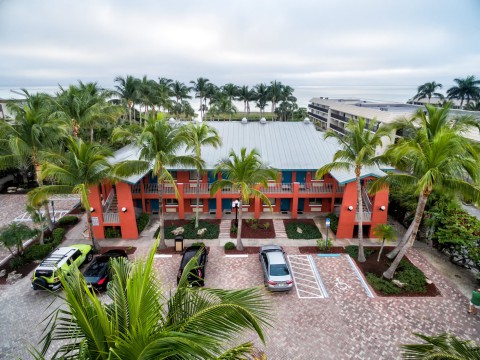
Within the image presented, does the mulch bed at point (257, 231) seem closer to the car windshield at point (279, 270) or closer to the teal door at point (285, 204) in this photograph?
the teal door at point (285, 204)

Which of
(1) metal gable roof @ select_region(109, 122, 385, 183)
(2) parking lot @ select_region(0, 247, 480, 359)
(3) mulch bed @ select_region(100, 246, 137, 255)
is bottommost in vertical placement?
(2) parking lot @ select_region(0, 247, 480, 359)

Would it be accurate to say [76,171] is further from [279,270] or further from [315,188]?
[315,188]

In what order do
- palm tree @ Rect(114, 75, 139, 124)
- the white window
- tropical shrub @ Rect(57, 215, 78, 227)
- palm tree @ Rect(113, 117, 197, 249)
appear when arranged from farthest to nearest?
palm tree @ Rect(114, 75, 139, 124) → the white window → tropical shrub @ Rect(57, 215, 78, 227) → palm tree @ Rect(113, 117, 197, 249)

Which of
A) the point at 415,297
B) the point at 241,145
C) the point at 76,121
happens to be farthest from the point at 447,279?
the point at 76,121

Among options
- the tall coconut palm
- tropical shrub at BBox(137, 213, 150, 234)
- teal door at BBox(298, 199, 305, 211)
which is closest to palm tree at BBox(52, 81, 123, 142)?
the tall coconut palm

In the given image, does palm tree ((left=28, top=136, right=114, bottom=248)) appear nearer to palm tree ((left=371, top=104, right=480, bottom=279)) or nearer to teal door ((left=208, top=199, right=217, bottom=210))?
teal door ((left=208, top=199, right=217, bottom=210))

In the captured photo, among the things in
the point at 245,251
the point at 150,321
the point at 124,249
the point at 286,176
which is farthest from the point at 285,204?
the point at 150,321

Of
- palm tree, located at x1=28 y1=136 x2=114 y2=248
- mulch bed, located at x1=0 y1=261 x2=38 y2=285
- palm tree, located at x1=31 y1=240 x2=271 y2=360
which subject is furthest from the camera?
palm tree, located at x1=28 y1=136 x2=114 y2=248
